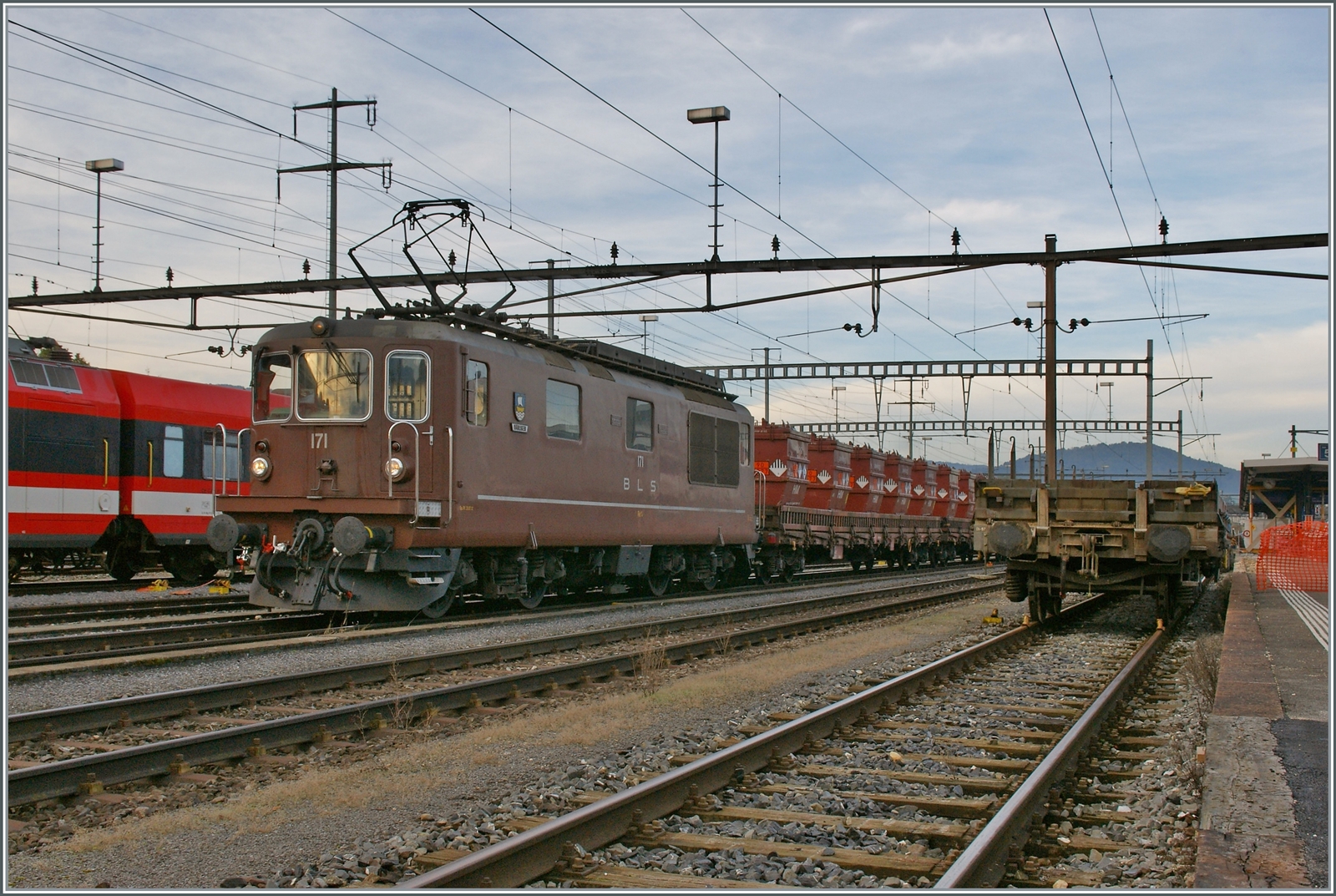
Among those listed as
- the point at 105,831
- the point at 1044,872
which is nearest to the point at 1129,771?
the point at 1044,872

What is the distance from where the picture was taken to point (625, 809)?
17.3ft

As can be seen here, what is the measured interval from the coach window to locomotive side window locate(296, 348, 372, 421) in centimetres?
779

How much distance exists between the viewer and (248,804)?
572 cm

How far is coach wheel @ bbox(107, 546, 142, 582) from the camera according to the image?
19375mm

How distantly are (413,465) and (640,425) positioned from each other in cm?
542

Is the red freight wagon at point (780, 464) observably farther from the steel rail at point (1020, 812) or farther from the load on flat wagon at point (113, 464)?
the steel rail at point (1020, 812)

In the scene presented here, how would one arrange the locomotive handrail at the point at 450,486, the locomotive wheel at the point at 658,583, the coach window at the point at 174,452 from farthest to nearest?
the coach window at the point at 174,452, the locomotive wheel at the point at 658,583, the locomotive handrail at the point at 450,486

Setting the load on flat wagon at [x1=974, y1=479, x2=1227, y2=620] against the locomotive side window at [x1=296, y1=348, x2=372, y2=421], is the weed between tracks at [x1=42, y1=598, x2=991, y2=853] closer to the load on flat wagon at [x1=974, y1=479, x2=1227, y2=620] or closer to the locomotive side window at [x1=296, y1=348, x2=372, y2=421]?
the load on flat wagon at [x1=974, y1=479, x2=1227, y2=620]

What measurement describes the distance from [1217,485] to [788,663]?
243 inches

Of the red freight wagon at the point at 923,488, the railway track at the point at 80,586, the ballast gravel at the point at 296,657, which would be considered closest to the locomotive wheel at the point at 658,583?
the ballast gravel at the point at 296,657

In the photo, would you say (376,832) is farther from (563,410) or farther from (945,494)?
(945,494)

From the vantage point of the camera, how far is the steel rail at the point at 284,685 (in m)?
7.19

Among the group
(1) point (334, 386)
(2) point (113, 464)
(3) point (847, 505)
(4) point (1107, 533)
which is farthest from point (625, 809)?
(3) point (847, 505)

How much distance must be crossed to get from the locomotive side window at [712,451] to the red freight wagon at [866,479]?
935 cm
